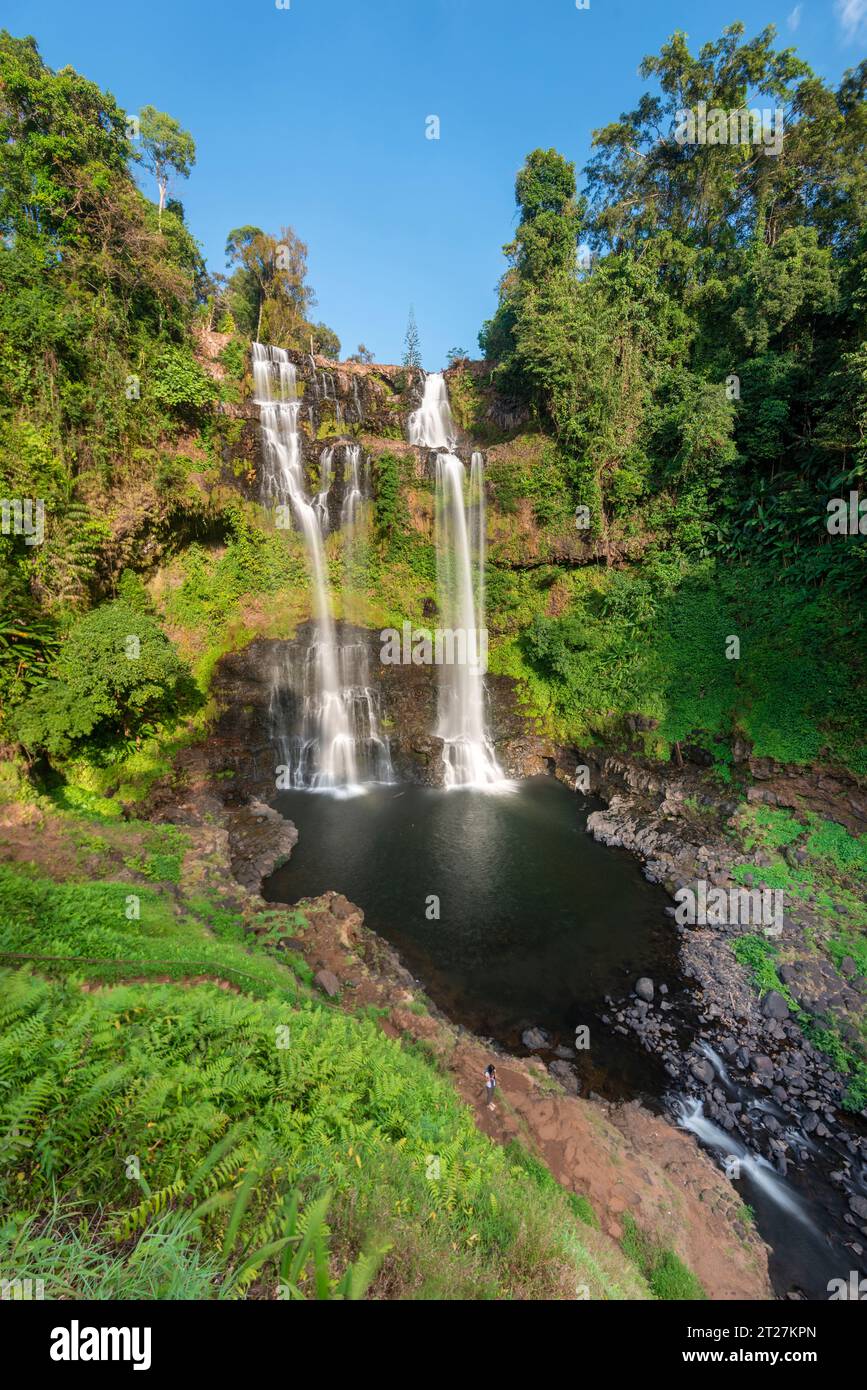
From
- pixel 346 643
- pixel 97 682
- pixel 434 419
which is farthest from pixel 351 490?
pixel 97 682

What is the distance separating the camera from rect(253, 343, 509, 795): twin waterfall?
18312mm

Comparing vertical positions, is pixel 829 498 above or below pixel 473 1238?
above

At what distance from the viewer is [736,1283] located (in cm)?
550

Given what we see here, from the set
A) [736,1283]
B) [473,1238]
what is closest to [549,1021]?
[736,1283]

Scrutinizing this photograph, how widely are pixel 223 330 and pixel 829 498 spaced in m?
27.8

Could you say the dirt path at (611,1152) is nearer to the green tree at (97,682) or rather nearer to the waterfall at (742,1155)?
the waterfall at (742,1155)

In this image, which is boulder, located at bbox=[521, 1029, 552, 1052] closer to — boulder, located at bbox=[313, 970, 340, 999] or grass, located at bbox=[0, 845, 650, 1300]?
grass, located at bbox=[0, 845, 650, 1300]

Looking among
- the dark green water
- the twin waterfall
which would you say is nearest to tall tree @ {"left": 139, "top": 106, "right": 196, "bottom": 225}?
the twin waterfall

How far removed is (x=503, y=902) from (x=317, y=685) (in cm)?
1046

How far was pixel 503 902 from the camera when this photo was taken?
11.9 meters

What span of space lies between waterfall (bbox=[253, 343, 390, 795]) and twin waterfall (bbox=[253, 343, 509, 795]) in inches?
Result: 1.5

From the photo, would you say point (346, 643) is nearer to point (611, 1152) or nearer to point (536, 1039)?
point (536, 1039)

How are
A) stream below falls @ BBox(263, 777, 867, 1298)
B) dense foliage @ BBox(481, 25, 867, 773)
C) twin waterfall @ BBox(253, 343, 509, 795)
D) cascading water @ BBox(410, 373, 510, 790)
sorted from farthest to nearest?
cascading water @ BBox(410, 373, 510, 790)
twin waterfall @ BBox(253, 343, 509, 795)
dense foliage @ BBox(481, 25, 867, 773)
stream below falls @ BBox(263, 777, 867, 1298)
